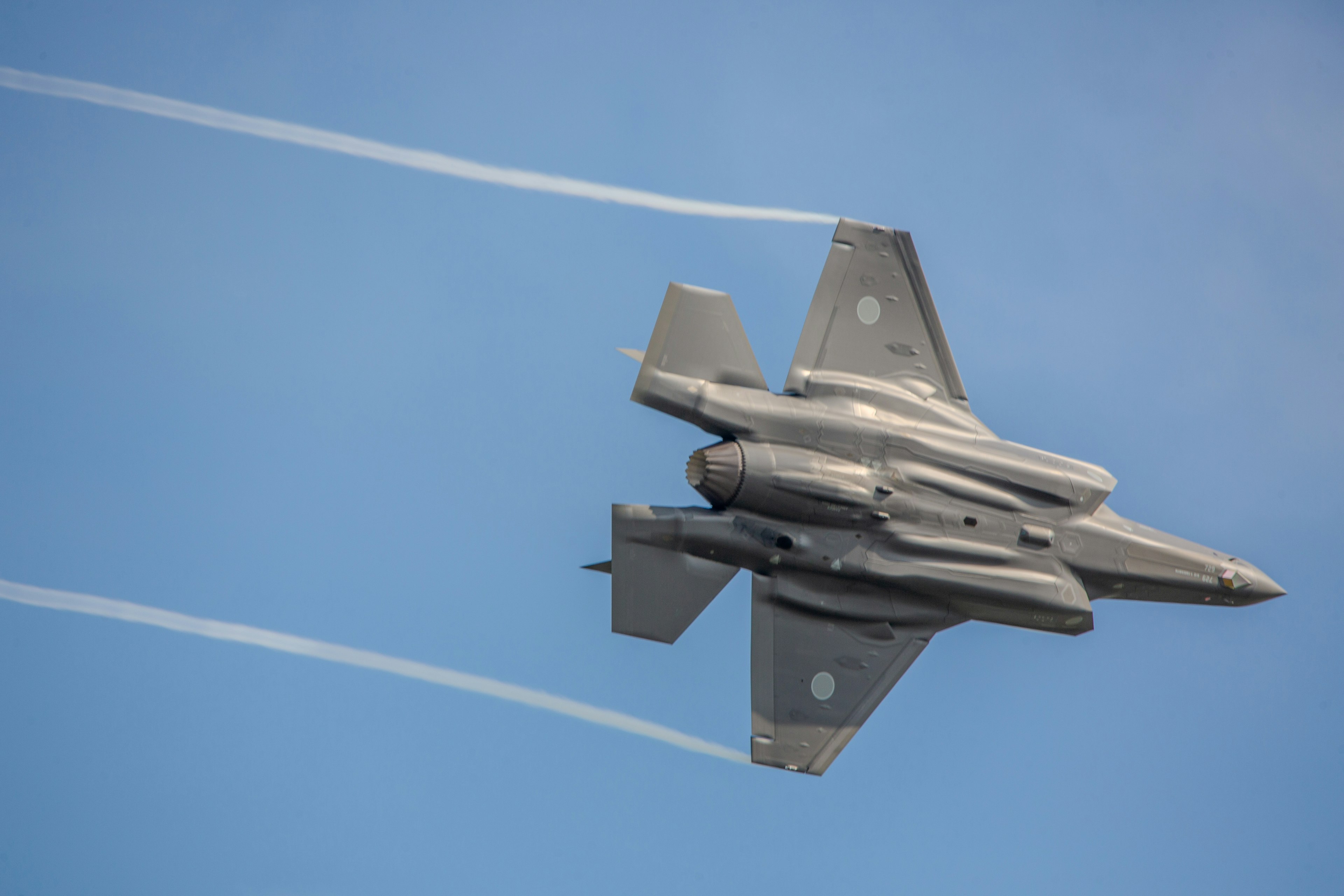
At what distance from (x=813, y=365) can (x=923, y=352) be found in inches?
47.5

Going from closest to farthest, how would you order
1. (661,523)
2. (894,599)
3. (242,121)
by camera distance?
(661,523), (894,599), (242,121)

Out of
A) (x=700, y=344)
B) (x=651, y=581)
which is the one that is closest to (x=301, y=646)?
(x=651, y=581)

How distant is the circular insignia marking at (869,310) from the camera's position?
8.29m

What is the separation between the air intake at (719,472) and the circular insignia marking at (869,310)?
2113 millimetres

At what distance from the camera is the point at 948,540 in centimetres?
761

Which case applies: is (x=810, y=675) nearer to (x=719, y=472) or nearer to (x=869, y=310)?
(x=719, y=472)

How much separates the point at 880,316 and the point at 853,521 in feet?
7.23

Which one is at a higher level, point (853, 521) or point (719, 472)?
point (719, 472)

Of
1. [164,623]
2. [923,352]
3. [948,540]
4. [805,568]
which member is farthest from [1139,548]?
[164,623]

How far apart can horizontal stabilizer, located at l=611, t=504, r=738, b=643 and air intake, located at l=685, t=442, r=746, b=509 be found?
1.53 feet

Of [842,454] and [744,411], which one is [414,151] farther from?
[842,454]

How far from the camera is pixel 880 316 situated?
8312 mm

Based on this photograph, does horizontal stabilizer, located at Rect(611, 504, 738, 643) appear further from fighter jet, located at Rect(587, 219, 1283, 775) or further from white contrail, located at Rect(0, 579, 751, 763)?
white contrail, located at Rect(0, 579, 751, 763)

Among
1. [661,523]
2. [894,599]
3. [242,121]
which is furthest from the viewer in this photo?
[242,121]
